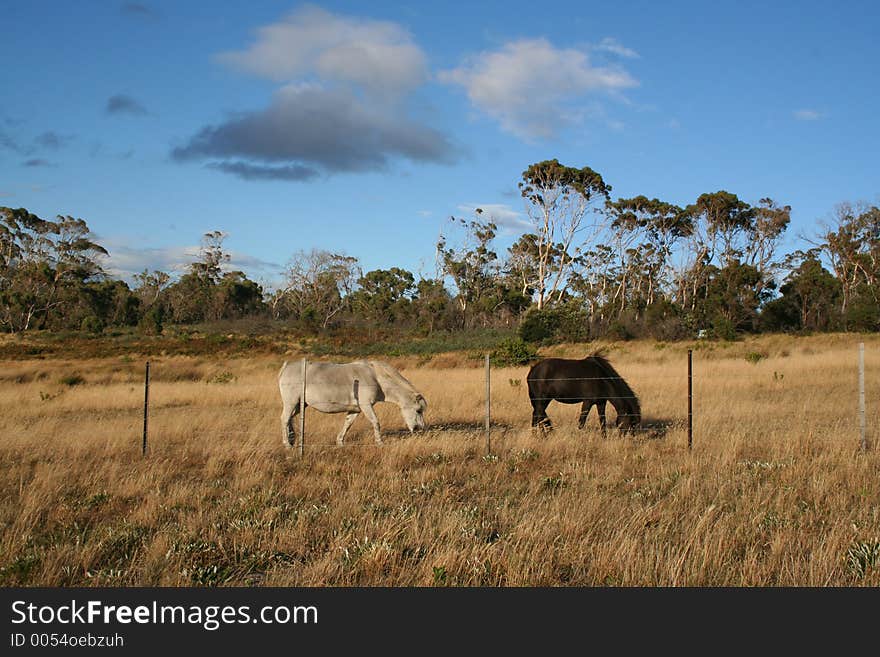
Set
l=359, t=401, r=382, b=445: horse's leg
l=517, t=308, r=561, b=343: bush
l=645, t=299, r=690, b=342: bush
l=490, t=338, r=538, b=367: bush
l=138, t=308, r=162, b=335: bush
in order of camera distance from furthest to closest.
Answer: l=138, t=308, r=162, b=335: bush, l=645, t=299, r=690, b=342: bush, l=517, t=308, r=561, b=343: bush, l=490, t=338, r=538, b=367: bush, l=359, t=401, r=382, b=445: horse's leg

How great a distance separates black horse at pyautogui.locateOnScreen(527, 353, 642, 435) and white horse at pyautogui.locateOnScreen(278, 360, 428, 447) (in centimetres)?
214

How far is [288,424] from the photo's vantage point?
9516 mm

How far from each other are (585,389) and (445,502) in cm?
497

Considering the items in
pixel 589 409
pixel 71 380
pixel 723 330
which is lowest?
pixel 71 380

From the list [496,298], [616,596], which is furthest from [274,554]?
[496,298]

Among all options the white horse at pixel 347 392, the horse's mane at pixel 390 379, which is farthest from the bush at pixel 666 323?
the white horse at pixel 347 392

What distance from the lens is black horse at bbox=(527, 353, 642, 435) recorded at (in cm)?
1016

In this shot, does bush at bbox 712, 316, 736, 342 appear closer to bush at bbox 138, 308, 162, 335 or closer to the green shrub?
the green shrub

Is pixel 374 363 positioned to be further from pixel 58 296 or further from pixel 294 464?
pixel 58 296

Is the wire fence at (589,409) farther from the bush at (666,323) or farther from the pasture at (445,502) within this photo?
the bush at (666,323)

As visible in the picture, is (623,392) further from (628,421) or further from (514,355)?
(514,355)

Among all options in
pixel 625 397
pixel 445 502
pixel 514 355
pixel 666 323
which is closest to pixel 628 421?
pixel 625 397

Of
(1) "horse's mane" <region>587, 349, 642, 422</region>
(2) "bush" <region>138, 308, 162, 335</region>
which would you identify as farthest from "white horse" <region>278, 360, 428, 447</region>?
(2) "bush" <region>138, 308, 162, 335</region>

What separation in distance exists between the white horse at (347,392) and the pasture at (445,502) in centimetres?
54
